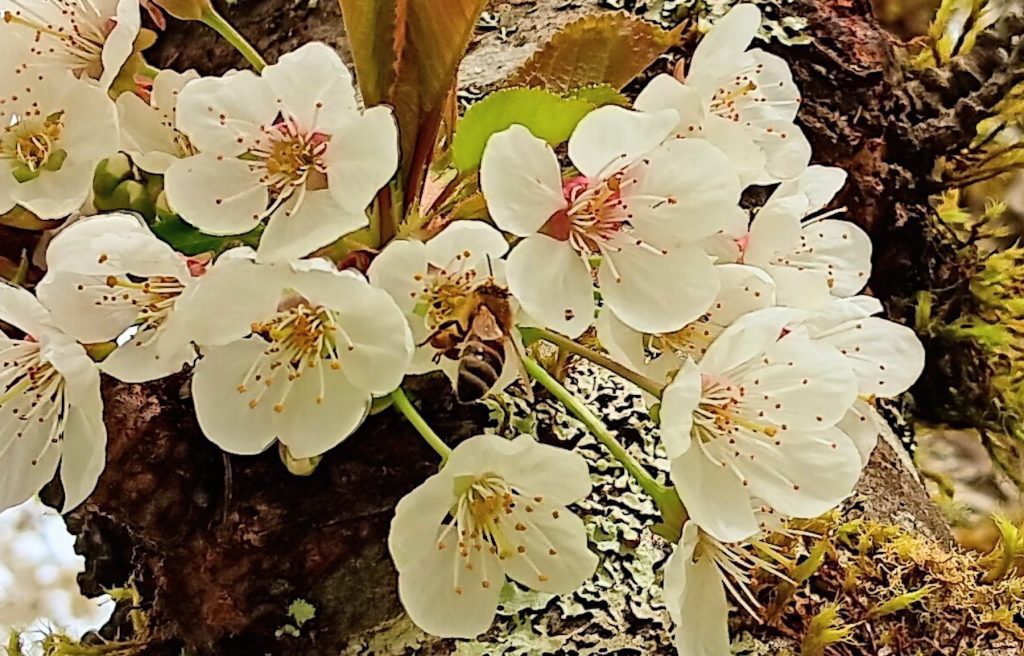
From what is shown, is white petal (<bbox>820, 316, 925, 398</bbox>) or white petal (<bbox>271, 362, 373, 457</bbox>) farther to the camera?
white petal (<bbox>820, 316, 925, 398</bbox>)

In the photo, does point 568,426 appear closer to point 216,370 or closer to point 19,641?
point 216,370

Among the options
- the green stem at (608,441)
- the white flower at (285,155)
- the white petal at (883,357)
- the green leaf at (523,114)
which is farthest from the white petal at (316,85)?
the white petal at (883,357)

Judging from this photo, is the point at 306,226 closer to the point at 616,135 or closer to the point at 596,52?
the point at 616,135

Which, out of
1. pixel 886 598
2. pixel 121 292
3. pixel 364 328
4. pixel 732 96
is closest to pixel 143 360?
pixel 121 292

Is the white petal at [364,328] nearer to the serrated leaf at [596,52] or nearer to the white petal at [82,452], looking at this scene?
the white petal at [82,452]

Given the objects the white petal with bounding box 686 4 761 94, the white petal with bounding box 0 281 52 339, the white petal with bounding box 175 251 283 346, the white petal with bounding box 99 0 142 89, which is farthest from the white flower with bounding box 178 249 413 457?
the white petal with bounding box 686 4 761 94

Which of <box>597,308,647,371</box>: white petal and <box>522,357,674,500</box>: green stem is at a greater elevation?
<box>597,308,647,371</box>: white petal

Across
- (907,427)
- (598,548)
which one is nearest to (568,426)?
(598,548)

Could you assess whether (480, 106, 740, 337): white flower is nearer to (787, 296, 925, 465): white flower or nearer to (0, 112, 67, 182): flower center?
(787, 296, 925, 465): white flower
